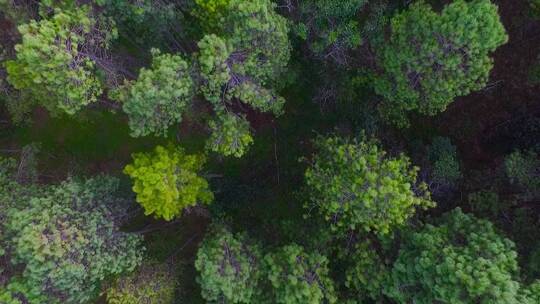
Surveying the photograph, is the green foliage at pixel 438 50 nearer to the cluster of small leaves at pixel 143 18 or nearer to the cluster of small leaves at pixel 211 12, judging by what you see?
the cluster of small leaves at pixel 211 12

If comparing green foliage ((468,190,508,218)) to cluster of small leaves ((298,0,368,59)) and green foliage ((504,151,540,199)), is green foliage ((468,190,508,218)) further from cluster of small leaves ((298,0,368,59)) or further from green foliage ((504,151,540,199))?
cluster of small leaves ((298,0,368,59))

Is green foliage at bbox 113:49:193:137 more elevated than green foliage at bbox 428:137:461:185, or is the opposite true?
green foliage at bbox 428:137:461:185

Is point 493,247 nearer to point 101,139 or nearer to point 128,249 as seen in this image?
point 128,249

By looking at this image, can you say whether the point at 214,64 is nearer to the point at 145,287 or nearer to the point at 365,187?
the point at 365,187

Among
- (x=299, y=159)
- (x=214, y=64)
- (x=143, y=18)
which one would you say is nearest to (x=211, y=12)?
(x=214, y=64)

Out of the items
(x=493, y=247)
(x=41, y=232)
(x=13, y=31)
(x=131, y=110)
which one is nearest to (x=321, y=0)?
(x=131, y=110)

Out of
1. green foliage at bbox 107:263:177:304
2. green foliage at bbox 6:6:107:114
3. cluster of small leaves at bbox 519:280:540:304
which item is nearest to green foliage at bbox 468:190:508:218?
cluster of small leaves at bbox 519:280:540:304
